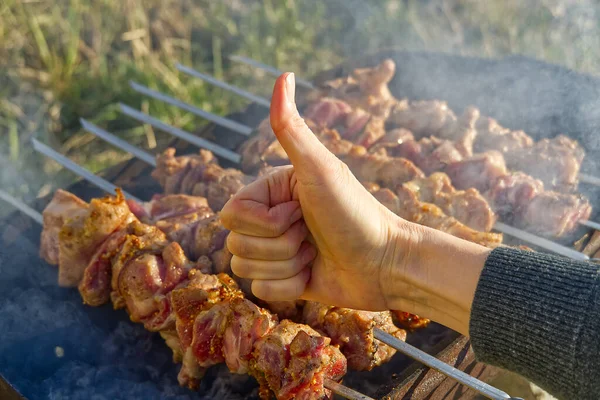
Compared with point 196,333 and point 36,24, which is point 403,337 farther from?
point 36,24

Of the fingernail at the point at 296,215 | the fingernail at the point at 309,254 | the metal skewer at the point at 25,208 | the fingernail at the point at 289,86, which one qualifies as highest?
Result: the fingernail at the point at 289,86

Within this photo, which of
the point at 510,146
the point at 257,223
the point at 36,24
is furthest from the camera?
the point at 36,24

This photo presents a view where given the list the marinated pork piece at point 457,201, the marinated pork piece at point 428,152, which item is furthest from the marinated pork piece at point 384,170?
the marinated pork piece at point 428,152

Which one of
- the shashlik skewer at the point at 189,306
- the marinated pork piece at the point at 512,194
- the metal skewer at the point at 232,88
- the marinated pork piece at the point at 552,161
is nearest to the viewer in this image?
the shashlik skewer at the point at 189,306

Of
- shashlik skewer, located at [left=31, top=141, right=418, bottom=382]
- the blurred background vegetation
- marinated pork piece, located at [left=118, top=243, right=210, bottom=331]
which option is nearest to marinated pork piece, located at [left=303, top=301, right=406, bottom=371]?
shashlik skewer, located at [left=31, top=141, right=418, bottom=382]

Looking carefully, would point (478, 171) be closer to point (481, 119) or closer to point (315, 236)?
point (481, 119)

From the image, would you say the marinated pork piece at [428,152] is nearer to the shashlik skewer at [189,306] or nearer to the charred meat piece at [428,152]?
the charred meat piece at [428,152]

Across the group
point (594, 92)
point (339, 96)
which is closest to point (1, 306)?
point (339, 96)
